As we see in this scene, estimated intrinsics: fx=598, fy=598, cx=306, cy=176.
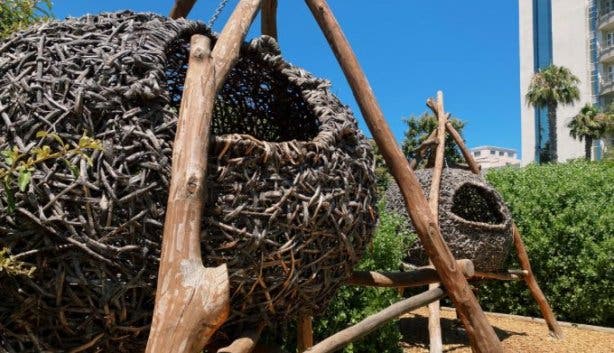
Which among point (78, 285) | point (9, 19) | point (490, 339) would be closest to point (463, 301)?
point (490, 339)

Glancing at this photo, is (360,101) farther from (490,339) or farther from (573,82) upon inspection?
(573,82)

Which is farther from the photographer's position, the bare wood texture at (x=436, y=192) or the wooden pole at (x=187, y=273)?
the bare wood texture at (x=436, y=192)

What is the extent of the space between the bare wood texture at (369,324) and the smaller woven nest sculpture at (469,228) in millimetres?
3544

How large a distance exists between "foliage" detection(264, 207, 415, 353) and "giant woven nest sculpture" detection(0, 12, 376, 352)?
2.91m

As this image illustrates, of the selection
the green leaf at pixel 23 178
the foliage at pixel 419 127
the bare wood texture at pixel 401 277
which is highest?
the foliage at pixel 419 127

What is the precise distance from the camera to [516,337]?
6.93 m

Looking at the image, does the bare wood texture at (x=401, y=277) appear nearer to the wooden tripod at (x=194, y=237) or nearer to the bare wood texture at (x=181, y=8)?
the wooden tripod at (x=194, y=237)

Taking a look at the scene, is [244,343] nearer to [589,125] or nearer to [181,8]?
[181,8]

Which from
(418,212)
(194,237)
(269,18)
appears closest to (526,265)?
(418,212)

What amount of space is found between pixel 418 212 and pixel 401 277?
0.32 m

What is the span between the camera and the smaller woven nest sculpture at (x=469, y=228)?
591cm

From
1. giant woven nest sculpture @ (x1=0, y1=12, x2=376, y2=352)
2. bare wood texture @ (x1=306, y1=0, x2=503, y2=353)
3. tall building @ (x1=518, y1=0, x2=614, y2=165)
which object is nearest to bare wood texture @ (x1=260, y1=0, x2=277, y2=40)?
bare wood texture @ (x1=306, y1=0, x2=503, y2=353)

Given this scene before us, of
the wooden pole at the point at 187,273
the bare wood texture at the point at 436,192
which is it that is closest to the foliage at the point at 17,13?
the wooden pole at the point at 187,273

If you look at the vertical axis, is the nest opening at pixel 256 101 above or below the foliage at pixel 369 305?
above
